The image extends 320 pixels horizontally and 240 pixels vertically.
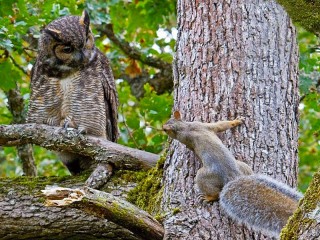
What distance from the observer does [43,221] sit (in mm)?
4484

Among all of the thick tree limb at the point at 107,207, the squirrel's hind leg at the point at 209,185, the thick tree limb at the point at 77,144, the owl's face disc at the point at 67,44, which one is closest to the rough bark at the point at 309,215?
the thick tree limb at the point at 107,207

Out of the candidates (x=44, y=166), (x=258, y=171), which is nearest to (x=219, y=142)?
(x=258, y=171)

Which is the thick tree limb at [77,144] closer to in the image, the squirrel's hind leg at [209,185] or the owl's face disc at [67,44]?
the squirrel's hind leg at [209,185]

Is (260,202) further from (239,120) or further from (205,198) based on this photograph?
(239,120)

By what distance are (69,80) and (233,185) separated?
2.67 m

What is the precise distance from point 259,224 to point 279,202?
148 millimetres

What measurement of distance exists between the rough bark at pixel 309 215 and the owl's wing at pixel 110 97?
3.73 m

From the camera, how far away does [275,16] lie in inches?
188

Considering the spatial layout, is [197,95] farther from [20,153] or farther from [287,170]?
[20,153]

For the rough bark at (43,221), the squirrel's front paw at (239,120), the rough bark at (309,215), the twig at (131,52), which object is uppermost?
the twig at (131,52)

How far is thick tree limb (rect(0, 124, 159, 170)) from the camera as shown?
16.1ft

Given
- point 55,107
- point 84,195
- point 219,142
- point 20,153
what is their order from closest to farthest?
point 84,195 < point 219,142 < point 55,107 < point 20,153

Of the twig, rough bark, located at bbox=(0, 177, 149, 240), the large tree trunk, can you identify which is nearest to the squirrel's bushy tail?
the large tree trunk

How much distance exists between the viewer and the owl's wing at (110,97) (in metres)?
6.21
